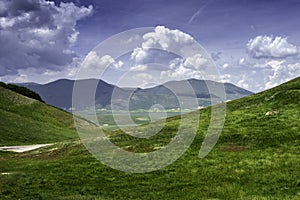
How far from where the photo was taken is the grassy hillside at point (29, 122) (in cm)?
10112

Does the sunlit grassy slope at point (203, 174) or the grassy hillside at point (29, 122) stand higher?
the grassy hillside at point (29, 122)

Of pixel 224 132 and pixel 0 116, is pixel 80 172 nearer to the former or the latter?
pixel 224 132

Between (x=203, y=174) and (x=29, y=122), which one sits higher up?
(x=29, y=122)

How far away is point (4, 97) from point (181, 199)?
131139mm

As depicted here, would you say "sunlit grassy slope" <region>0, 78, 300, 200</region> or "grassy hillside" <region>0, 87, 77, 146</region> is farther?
"grassy hillside" <region>0, 87, 77, 146</region>

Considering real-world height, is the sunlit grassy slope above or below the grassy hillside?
below

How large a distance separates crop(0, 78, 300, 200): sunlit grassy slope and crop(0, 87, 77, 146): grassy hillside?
167 ft

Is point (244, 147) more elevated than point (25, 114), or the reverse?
point (25, 114)

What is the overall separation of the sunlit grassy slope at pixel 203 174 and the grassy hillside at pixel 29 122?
51034 millimetres

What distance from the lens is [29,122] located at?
116 metres

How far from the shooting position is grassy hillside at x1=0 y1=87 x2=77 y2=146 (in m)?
101

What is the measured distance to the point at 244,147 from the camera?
44250mm

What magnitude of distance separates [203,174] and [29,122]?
311ft

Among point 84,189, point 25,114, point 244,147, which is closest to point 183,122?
point 244,147
